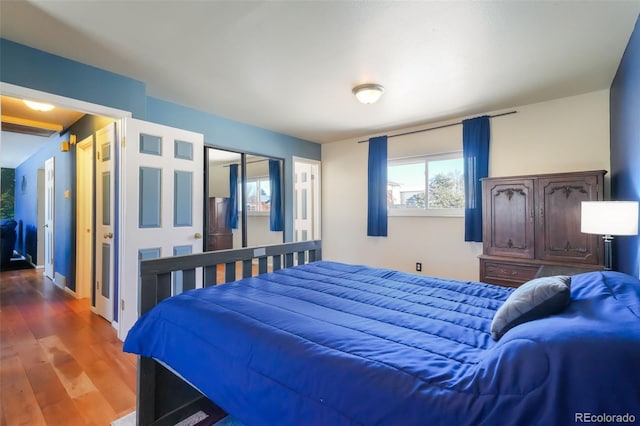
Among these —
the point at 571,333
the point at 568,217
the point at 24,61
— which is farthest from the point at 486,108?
the point at 24,61

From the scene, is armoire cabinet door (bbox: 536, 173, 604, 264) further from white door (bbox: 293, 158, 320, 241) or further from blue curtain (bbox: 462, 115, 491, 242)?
white door (bbox: 293, 158, 320, 241)

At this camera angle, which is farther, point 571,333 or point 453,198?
point 453,198

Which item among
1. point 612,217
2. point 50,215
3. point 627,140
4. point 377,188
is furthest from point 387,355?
point 50,215

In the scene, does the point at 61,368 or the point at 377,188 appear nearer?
the point at 61,368

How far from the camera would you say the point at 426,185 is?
4.30 m

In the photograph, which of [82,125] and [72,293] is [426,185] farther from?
[72,293]

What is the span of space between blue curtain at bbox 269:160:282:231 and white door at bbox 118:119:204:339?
1.61 m

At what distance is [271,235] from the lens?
501 cm

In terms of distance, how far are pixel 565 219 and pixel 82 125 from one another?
5.61m

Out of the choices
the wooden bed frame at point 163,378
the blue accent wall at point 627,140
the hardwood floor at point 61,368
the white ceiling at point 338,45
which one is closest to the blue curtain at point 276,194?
the white ceiling at point 338,45

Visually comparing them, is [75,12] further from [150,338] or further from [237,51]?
[150,338]

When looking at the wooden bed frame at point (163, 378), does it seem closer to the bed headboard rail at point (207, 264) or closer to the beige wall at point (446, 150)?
the bed headboard rail at point (207, 264)

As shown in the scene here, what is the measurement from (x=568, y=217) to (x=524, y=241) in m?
0.43

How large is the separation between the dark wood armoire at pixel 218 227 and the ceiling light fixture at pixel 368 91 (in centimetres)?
227
